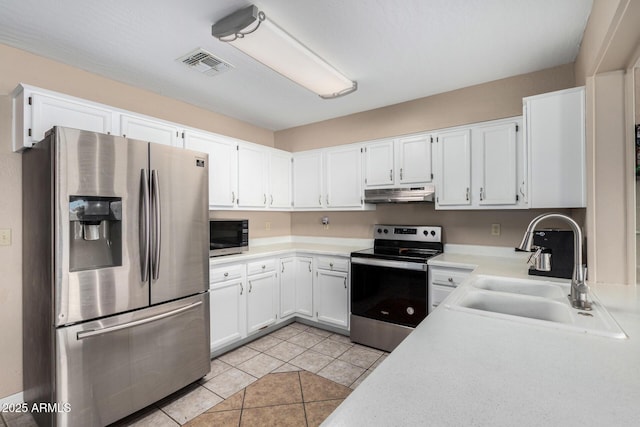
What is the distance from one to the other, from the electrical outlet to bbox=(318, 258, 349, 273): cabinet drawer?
2.53 metres

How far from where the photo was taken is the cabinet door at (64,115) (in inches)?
77.5

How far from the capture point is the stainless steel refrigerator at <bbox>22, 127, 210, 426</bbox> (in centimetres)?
170

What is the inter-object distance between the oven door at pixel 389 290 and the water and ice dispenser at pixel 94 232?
201 centimetres

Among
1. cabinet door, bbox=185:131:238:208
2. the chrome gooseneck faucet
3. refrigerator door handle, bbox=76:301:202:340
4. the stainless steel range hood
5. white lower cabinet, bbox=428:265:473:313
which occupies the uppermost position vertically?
cabinet door, bbox=185:131:238:208

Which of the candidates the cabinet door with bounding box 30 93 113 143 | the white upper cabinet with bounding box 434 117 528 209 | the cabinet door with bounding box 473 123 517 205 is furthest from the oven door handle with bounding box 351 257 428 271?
the cabinet door with bounding box 30 93 113 143

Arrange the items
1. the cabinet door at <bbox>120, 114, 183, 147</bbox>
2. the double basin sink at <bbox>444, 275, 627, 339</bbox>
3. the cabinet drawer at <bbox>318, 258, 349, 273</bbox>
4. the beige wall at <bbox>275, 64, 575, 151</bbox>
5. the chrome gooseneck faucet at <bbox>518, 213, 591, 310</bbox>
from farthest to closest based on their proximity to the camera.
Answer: the cabinet drawer at <bbox>318, 258, 349, 273</bbox>
the beige wall at <bbox>275, 64, 575, 151</bbox>
the cabinet door at <bbox>120, 114, 183, 147</bbox>
the chrome gooseneck faucet at <bbox>518, 213, 591, 310</bbox>
the double basin sink at <bbox>444, 275, 627, 339</bbox>

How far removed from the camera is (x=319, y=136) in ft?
13.1

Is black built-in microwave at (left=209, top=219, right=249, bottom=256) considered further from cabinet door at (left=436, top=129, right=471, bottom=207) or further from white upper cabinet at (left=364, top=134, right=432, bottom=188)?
cabinet door at (left=436, top=129, right=471, bottom=207)

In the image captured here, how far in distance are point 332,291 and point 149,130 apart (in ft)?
7.57

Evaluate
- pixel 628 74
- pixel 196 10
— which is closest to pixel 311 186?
pixel 196 10

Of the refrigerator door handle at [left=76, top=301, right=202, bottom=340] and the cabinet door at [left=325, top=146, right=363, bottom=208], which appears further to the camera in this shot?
the cabinet door at [left=325, top=146, right=363, bottom=208]

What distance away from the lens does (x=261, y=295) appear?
10.4ft

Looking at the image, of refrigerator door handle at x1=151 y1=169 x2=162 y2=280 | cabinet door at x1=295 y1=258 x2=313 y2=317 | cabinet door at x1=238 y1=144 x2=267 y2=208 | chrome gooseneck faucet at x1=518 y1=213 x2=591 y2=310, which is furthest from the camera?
cabinet door at x1=295 y1=258 x2=313 y2=317

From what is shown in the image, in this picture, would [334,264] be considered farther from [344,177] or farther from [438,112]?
[438,112]
